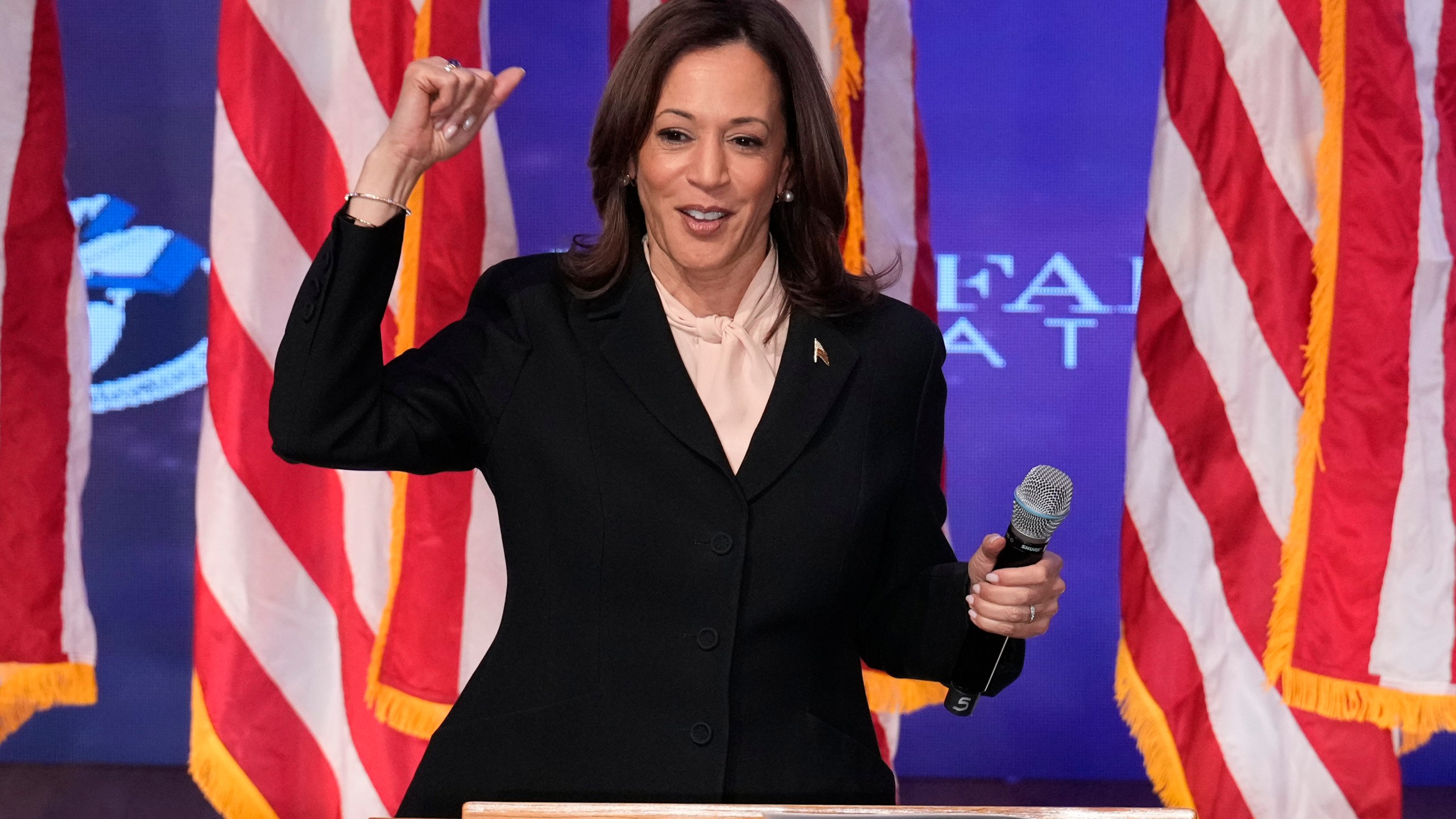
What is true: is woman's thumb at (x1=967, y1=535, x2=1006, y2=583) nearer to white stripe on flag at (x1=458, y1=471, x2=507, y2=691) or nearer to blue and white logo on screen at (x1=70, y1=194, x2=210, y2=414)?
white stripe on flag at (x1=458, y1=471, x2=507, y2=691)

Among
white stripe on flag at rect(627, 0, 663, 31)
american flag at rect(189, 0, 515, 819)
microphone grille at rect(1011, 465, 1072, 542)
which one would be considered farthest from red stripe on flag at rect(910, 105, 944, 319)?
microphone grille at rect(1011, 465, 1072, 542)

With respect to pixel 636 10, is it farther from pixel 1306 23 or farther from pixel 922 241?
pixel 1306 23

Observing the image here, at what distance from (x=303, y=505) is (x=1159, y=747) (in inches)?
69.2

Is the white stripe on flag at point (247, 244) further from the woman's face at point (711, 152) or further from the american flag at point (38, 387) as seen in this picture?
the woman's face at point (711, 152)

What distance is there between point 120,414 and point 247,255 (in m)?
1.10

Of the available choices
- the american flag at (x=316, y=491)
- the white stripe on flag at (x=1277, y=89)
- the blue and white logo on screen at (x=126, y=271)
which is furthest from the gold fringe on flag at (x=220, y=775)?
the white stripe on flag at (x=1277, y=89)

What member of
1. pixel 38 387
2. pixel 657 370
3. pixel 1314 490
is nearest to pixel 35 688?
pixel 38 387

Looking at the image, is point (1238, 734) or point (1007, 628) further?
point (1238, 734)

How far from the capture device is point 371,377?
1339 millimetres

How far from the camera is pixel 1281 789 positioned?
2.54 meters

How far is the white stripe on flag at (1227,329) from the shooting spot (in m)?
2.47

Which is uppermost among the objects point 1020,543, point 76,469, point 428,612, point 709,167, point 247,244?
point 709,167

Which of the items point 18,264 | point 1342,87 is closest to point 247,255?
point 18,264

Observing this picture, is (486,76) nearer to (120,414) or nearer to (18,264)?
(18,264)
